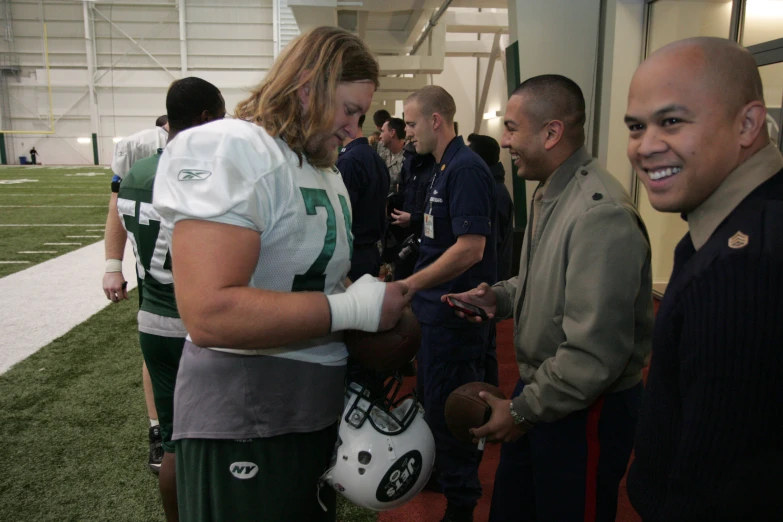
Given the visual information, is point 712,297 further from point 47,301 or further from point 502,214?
point 47,301

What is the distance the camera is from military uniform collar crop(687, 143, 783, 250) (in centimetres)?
102

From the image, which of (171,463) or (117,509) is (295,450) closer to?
(171,463)

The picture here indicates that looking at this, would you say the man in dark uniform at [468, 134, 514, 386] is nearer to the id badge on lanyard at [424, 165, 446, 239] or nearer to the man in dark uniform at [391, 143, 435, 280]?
the man in dark uniform at [391, 143, 435, 280]

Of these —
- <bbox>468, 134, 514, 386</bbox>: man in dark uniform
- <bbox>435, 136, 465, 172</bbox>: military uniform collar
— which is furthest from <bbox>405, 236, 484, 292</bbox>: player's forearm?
<bbox>468, 134, 514, 386</bbox>: man in dark uniform

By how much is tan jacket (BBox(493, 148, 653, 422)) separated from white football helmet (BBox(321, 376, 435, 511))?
360 millimetres

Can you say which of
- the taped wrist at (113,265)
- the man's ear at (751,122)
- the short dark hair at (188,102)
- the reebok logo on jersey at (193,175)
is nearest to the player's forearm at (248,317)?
the reebok logo on jersey at (193,175)

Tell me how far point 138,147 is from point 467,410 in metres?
2.39

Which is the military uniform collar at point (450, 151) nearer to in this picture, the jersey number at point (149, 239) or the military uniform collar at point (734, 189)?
the jersey number at point (149, 239)

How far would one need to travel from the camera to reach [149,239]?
238 centimetres

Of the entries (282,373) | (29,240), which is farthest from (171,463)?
(29,240)

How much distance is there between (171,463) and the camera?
231cm

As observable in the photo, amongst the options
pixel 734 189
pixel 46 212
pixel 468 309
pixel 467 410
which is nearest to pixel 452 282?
pixel 468 309

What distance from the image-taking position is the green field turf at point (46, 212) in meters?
9.23

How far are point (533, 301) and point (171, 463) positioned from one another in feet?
5.08
